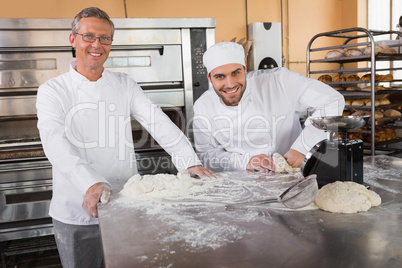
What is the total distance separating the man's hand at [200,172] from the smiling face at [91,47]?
0.67 meters

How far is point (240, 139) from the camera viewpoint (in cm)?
218

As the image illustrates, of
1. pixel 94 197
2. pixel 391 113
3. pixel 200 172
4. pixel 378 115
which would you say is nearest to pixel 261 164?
pixel 200 172

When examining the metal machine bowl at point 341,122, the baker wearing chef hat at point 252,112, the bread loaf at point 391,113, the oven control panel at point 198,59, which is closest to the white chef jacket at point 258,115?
the baker wearing chef hat at point 252,112

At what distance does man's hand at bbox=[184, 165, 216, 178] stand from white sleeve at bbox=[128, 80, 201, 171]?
0.06 metres

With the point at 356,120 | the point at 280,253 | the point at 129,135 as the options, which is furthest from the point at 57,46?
the point at 280,253

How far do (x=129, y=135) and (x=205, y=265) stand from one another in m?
1.26

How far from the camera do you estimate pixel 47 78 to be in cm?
252

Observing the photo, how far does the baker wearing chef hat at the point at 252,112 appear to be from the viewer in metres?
2.03

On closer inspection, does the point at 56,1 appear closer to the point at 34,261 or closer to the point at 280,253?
the point at 34,261

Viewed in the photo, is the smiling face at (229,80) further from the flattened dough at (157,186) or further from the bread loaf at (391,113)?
the bread loaf at (391,113)

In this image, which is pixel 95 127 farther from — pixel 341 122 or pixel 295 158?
pixel 341 122

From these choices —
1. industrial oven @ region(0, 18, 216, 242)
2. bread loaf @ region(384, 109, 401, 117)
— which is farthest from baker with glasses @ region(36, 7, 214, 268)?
bread loaf @ region(384, 109, 401, 117)

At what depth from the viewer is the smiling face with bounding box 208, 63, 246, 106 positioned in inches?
76.7

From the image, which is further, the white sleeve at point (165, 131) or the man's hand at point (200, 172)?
the white sleeve at point (165, 131)
